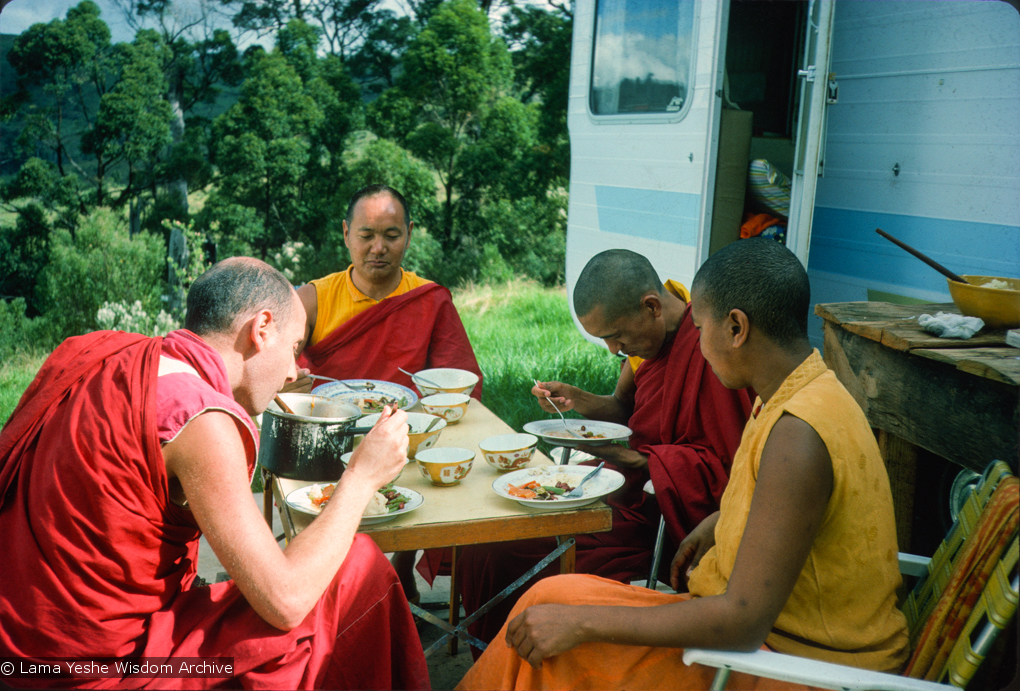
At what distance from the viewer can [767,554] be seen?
150cm

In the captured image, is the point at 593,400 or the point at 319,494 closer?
the point at 319,494

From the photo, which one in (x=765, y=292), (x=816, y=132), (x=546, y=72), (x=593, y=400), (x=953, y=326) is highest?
(x=546, y=72)

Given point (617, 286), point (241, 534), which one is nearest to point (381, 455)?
point (241, 534)

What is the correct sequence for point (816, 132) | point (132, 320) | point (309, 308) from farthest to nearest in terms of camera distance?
point (132, 320), point (816, 132), point (309, 308)

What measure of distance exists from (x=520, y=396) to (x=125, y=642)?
14.0 ft

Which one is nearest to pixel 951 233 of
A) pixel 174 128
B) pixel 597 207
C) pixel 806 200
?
pixel 806 200

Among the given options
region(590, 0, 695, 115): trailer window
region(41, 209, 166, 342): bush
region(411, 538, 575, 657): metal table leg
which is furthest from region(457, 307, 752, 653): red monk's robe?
region(41, 209, 166, 342): bush

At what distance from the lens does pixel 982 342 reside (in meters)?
2.45

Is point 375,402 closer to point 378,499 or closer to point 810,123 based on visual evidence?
point 378,499

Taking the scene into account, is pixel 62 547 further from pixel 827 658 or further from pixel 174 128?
pixel 174 128

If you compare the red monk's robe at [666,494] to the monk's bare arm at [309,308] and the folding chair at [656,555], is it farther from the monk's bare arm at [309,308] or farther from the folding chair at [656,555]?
the monk's bare arm at [309,308]

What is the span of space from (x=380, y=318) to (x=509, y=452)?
1.47 m

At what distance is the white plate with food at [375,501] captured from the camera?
6.23ft

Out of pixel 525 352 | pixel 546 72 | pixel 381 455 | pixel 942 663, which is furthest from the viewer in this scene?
pixel 546 72
